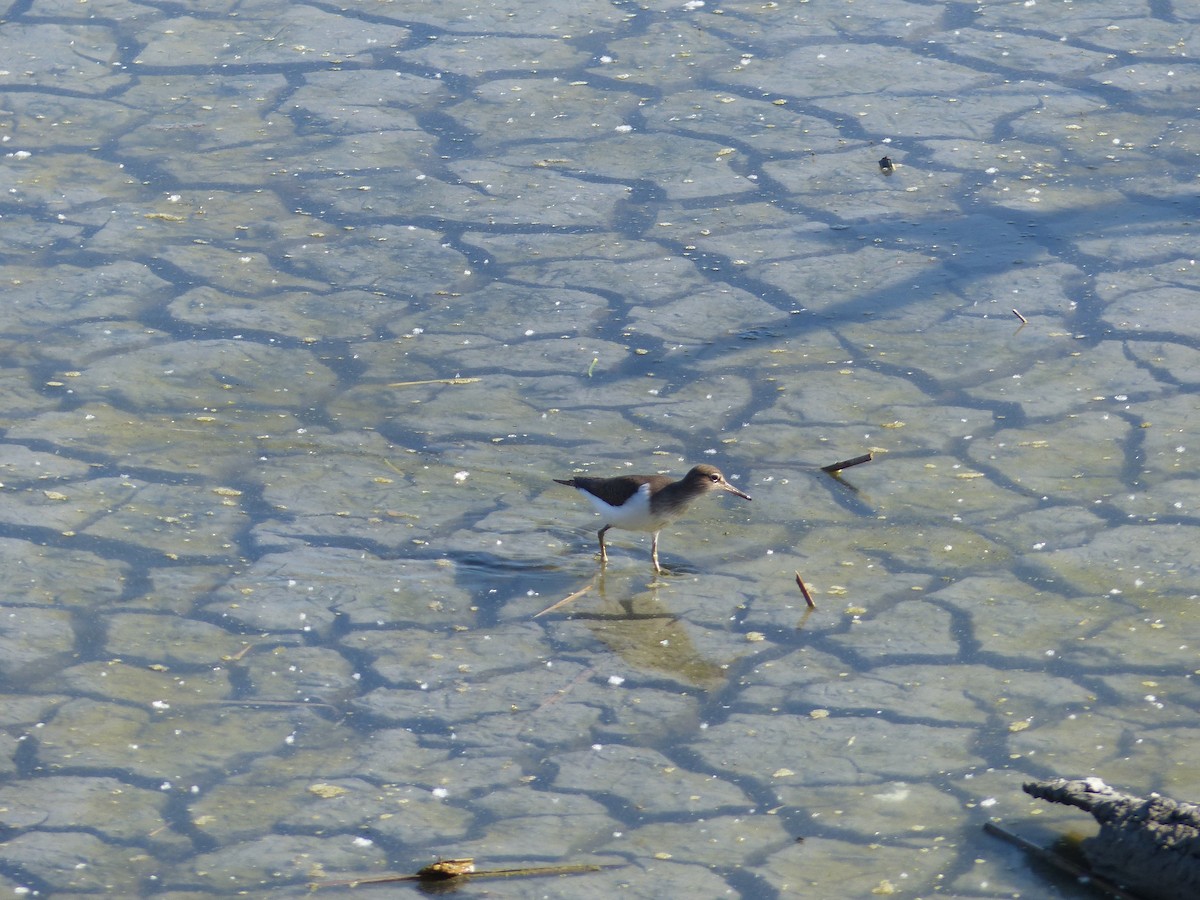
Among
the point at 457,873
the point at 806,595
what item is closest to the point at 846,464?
the point at 806,595

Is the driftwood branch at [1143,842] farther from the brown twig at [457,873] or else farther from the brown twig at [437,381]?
the brown twig at [437,381]

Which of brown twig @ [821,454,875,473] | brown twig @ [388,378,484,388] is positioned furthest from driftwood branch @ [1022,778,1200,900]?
brown twig @ [388,378,484,388]

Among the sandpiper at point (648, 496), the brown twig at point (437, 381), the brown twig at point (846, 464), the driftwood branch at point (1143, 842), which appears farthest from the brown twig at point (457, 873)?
the brown twig at point (437, 381)

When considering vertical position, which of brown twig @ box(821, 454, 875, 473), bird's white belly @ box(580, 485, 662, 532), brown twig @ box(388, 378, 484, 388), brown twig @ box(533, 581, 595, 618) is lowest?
brown twig @ box(533, 581, 595, 618)

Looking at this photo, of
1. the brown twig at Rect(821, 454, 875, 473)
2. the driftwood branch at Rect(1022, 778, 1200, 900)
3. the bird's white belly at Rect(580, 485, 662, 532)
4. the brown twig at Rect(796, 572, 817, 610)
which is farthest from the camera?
the brown twig at Rect(821, 454, 875, 473)

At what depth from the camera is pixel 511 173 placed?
8922 mm

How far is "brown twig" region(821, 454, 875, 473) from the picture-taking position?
635cm

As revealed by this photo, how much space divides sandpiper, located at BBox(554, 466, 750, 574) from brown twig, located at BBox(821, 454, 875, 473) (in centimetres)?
70

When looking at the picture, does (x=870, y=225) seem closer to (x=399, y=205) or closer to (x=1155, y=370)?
(x=1155, y=370)

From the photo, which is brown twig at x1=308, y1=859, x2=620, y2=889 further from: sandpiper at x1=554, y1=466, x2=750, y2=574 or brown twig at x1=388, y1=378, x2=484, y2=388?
brown twig at x1=388, y1=378, x2=484, y2=388

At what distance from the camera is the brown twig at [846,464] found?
6.35 metres

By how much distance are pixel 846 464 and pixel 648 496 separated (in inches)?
43.8

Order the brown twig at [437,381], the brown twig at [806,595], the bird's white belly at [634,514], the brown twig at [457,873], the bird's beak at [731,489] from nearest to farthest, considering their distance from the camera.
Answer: the brown twig at [457,873] → the brown twig at [806,595] → the bird's white belly at [634,514] → the bird's beak at [731,489] → the brown twig at [437,381]

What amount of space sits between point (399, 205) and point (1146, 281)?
390cm
